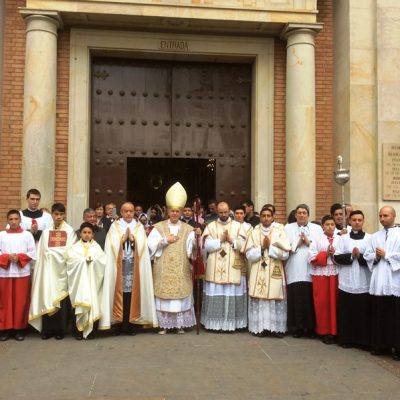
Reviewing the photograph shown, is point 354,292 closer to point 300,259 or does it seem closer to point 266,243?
point 300,259

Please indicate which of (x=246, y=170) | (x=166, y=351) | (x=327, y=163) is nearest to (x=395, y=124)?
(x=327, y=163)

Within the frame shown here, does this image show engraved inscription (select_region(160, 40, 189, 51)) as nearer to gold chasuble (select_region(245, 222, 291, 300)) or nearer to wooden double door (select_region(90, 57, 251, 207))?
wooden double door (select_region(90, 57, 251, 207))

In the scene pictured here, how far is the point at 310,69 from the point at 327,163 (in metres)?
1.71

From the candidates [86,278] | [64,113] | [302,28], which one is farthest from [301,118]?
[86,278]

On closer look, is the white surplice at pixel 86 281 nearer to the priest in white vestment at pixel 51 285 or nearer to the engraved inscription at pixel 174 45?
the priest in white vestment at pixel 51 285

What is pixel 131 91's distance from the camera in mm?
9711

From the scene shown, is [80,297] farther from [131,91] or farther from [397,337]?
[131,91]

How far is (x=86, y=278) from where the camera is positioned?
669cm

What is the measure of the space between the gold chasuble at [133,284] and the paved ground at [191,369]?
0.87 feet

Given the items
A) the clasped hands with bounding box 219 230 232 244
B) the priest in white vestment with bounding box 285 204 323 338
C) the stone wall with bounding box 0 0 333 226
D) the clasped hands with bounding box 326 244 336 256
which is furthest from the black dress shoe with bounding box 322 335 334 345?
the stone wall with bounding box 0 0 333 226

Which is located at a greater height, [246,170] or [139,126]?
[139,126]

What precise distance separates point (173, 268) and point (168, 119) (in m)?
3.53

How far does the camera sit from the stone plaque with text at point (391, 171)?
29.5 ft

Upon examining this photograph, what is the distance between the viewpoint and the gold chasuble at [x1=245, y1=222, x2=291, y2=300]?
22.8 ft
